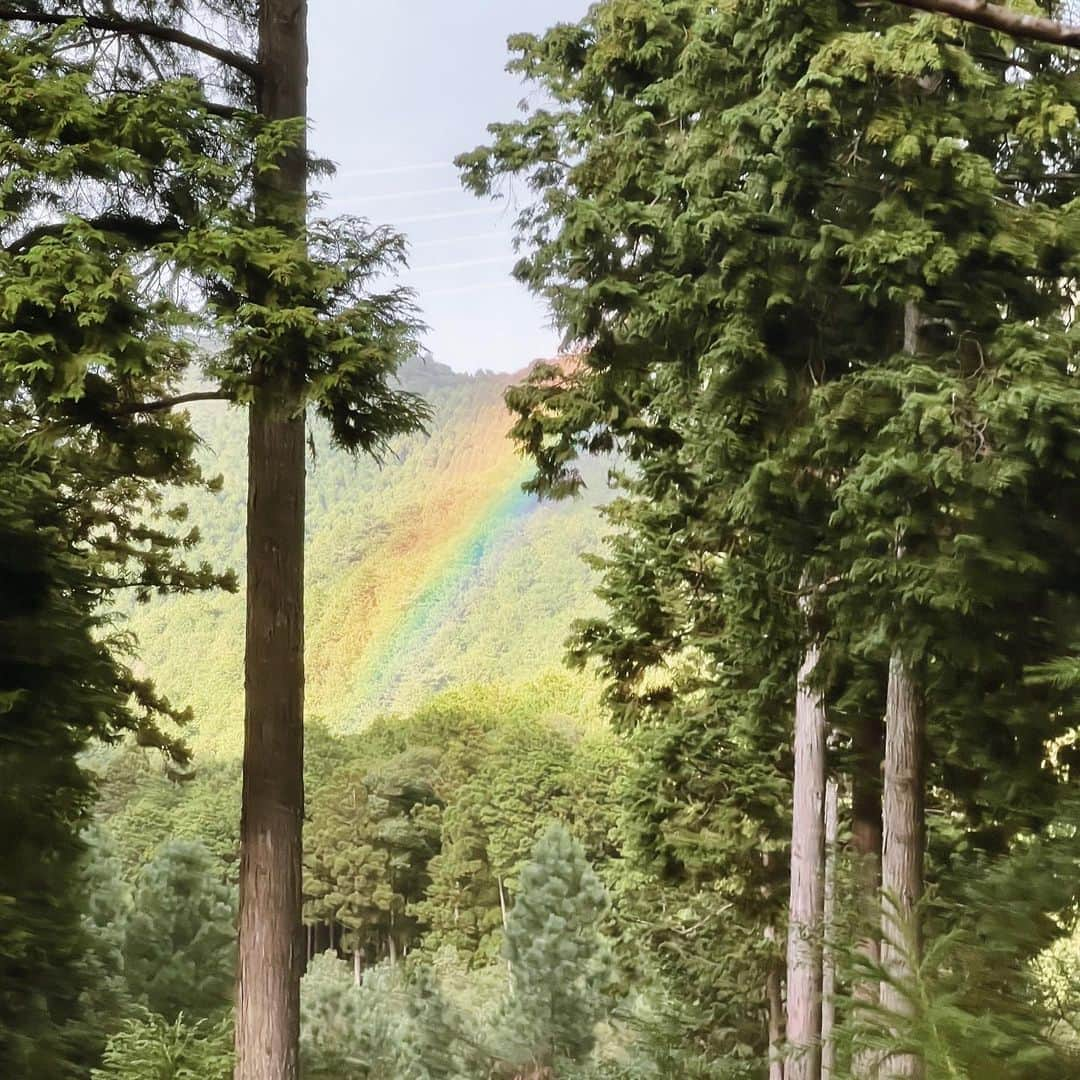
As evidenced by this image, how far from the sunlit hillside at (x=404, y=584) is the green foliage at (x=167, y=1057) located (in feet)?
185

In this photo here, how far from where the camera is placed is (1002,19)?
3.94 feet

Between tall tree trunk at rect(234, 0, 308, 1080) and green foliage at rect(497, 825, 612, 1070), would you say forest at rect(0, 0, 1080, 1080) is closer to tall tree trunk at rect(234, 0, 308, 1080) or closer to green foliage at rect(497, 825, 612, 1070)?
tall tree trunk at rect(234, 0, 308, 1080)

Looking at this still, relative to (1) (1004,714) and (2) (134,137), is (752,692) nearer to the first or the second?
(1) (1004,714)

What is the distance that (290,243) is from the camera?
4.75 meters

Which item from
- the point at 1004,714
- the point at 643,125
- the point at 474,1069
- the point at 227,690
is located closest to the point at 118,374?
the point at 643,125

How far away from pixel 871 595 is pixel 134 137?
3.94m

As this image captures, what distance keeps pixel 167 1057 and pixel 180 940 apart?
1225 cm

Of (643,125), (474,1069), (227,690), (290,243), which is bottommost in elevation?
(474,1069)

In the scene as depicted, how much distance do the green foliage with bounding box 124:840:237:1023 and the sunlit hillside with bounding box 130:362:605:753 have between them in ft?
146

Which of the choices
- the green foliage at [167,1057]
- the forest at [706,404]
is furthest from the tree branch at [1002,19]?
the green foliage at [167,1057]

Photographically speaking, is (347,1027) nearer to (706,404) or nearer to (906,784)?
(906,784)

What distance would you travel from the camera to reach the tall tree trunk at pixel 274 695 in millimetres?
5078

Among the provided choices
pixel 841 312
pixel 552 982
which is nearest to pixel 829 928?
pixel 841 312

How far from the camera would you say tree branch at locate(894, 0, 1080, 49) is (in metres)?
1.19
